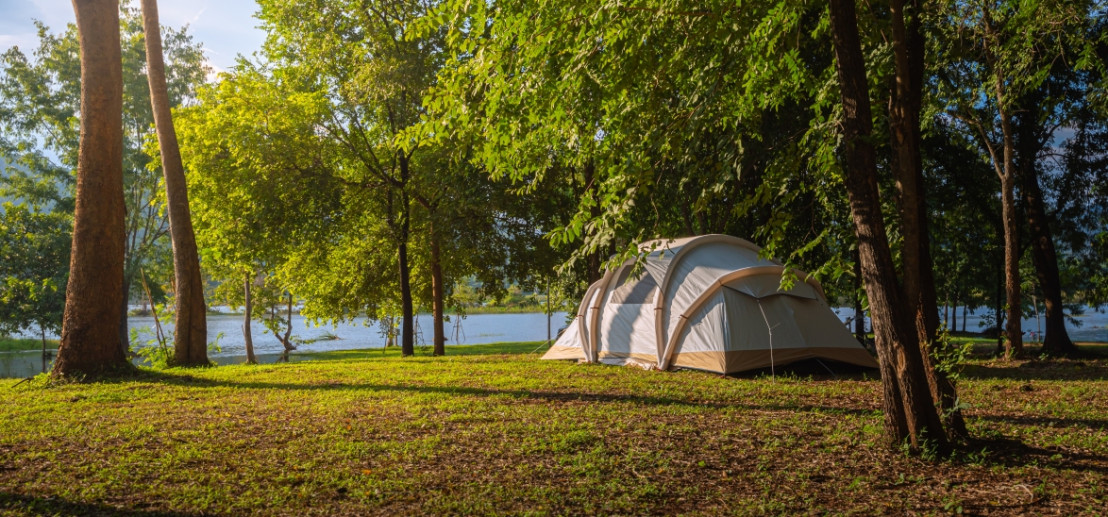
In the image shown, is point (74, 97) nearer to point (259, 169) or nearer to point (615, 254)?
point (259, 169)

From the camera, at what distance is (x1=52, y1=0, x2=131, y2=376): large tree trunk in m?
10.1

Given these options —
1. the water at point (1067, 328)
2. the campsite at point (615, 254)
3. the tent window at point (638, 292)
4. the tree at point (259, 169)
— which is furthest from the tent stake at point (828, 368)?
the tree at point (259, 169)

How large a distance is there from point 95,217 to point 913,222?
422 inches

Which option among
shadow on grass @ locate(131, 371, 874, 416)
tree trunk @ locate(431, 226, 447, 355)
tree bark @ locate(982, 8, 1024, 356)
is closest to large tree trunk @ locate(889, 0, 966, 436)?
shadow on grass @ locate(131, 371, 874, 416)

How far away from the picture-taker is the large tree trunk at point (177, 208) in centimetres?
1297

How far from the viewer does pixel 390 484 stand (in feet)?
16.1

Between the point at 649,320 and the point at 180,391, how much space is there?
7695mm

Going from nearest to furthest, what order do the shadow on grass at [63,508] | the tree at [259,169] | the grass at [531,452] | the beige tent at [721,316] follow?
the shadow on grass at [63,508] < the grass at [531,452] < the beige tent at [721,316] < the tree at [259,169]

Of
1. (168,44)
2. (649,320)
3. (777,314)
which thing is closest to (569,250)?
(649,320)

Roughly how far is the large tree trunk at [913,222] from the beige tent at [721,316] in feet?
16.3

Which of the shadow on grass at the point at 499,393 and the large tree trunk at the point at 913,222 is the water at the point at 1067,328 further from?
the large tree trunk at the point at 913,222

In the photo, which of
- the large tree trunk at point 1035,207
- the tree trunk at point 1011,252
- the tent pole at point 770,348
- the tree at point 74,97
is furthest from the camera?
the tree at point 74,97

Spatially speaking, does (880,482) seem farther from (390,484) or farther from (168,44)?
(168,44)

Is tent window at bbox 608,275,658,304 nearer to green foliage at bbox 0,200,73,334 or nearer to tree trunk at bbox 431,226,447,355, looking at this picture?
tree trunk at bbox 431,226,447,355
